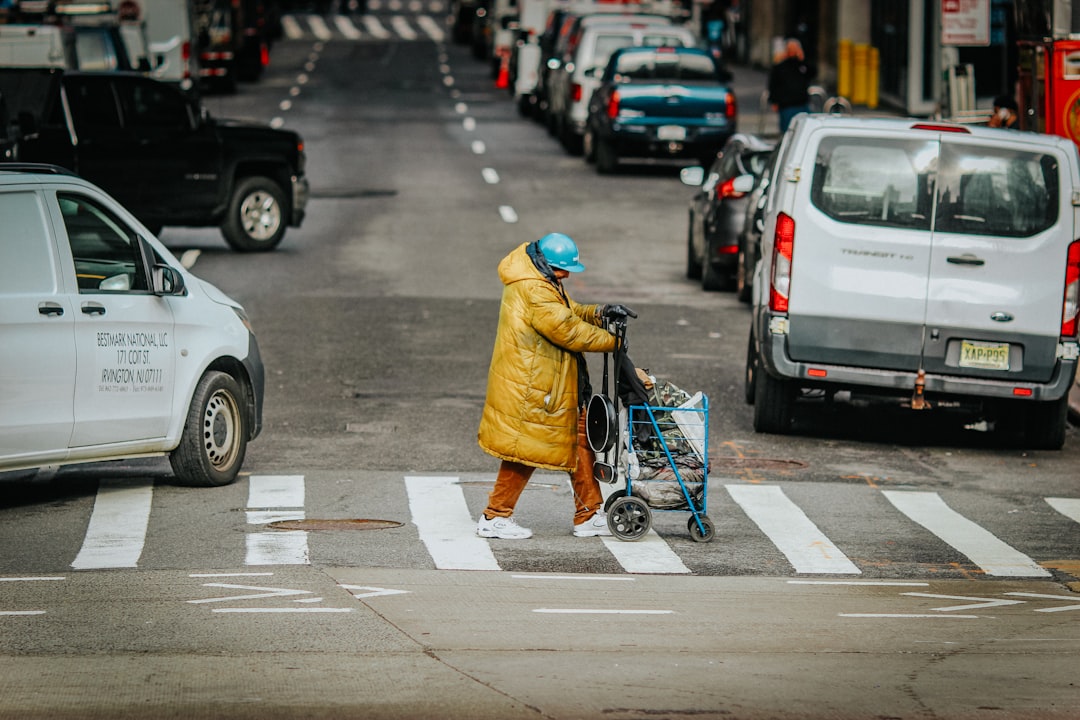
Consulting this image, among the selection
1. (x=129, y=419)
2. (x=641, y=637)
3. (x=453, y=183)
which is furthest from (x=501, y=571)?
(x=453, y=183)

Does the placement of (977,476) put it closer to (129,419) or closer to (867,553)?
(867,553)

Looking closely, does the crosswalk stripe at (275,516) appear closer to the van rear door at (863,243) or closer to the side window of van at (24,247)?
the side window of van at (24,247)

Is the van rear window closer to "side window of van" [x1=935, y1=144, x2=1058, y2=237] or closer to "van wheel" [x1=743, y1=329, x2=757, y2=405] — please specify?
"side window of van" [x1=935, y1=144, x2=1058, y2=237]

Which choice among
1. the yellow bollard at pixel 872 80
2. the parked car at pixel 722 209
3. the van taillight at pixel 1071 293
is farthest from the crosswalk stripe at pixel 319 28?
the van taillight at pixel 1071 293

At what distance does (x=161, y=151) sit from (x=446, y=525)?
40.3 feet

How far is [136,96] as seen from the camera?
866 inches

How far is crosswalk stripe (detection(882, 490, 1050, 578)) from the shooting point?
10.1 meters

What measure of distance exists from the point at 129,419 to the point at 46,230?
3.69 ft

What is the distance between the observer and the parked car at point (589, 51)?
3409 centimetres

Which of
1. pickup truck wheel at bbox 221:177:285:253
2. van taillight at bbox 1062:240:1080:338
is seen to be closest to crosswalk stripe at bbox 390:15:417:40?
pickup truck wheel at bbox 221:177:285:253

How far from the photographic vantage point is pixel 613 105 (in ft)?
100

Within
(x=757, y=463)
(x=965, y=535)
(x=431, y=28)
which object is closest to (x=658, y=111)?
(x=757, y=463)

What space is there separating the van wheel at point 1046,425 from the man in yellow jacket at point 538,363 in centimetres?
480

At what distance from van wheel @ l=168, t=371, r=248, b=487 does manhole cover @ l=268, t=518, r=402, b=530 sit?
100 centimetres
